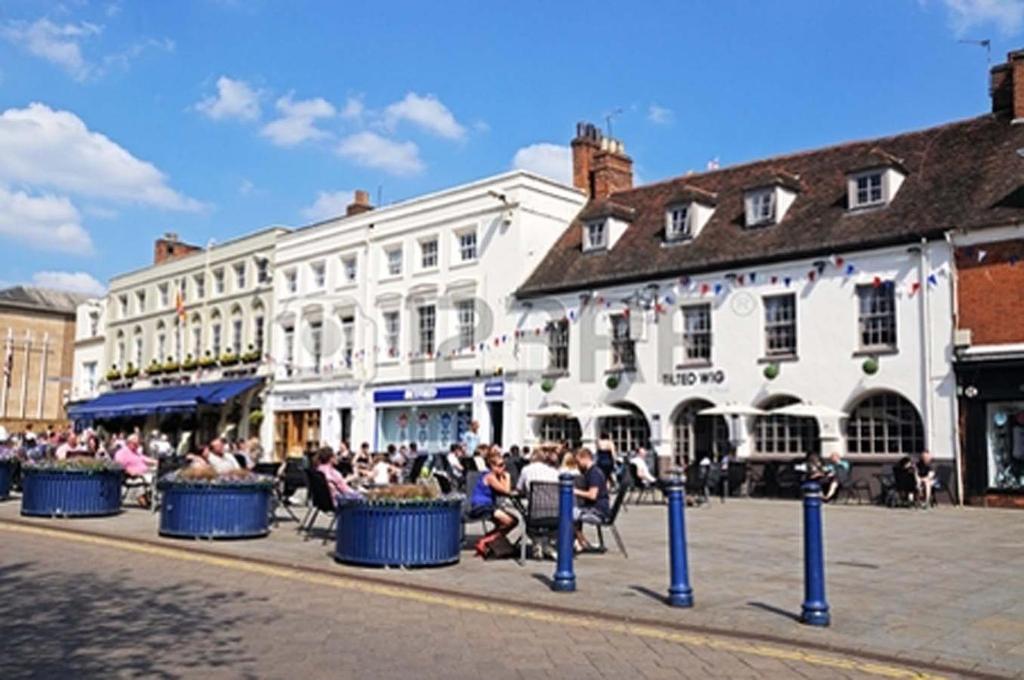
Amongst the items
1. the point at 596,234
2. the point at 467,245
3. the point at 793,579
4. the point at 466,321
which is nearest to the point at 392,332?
the point at 466,321

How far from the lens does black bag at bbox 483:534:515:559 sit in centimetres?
1200

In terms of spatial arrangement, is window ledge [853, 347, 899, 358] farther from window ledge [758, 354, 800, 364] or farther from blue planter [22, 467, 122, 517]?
blue planter [22, 467, 122, 517]

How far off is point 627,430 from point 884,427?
733 centimetres

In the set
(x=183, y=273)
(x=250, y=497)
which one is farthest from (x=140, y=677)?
(x=183, y=273)

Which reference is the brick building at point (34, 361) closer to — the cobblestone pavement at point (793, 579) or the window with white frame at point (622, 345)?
the window with white frame at point (622, 345)

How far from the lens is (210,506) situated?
13.3 m

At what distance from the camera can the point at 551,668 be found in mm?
6492

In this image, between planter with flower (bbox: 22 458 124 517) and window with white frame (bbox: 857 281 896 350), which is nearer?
planter with flower (bbox: 22 458 124 517)

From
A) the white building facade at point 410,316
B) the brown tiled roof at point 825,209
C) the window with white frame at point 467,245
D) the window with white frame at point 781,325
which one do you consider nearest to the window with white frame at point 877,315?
the brown tiled roof at point 825,209

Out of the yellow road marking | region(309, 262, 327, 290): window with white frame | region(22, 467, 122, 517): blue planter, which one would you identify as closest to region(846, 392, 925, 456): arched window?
the yellow road marking

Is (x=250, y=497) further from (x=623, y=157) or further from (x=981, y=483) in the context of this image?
(x=623, y=157)

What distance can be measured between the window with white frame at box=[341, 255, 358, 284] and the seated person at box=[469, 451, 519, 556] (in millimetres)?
23174

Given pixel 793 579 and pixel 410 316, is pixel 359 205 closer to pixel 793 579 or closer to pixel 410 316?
pixel 410 316

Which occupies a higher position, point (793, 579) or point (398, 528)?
point (398, 528)
